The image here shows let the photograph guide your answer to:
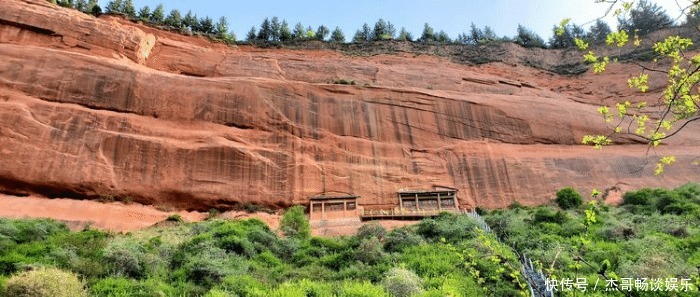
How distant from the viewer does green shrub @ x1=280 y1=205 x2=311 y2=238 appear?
883 inches

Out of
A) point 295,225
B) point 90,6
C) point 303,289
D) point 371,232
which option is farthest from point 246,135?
point 90,6

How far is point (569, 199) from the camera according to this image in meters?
28.2

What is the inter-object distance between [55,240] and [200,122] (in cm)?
1346

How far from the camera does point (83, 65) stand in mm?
30719

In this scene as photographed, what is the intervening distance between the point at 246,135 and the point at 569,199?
18.9 m

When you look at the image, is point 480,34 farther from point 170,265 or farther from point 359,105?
point 170,265

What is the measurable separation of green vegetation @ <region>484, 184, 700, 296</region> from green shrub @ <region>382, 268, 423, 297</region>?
120 inches

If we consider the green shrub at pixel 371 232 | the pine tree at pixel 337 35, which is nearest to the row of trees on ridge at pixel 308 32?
the pine tree at pixel 337 35

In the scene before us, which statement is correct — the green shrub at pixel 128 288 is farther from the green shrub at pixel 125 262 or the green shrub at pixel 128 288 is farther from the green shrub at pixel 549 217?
the green shrub at pixel 549 217

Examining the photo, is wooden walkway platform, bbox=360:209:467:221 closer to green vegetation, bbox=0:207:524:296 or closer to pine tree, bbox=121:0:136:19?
green vegetation, bbox=0:207:524:296

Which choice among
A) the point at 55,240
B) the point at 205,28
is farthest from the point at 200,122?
the point at 205,28

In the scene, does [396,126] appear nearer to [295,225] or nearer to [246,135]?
[246,135]

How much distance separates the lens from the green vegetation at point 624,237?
41.9 feet

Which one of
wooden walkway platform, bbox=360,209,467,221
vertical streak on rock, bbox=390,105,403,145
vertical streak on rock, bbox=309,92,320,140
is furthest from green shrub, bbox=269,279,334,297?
vertical streak on rock, bbox=390,105,403,145
